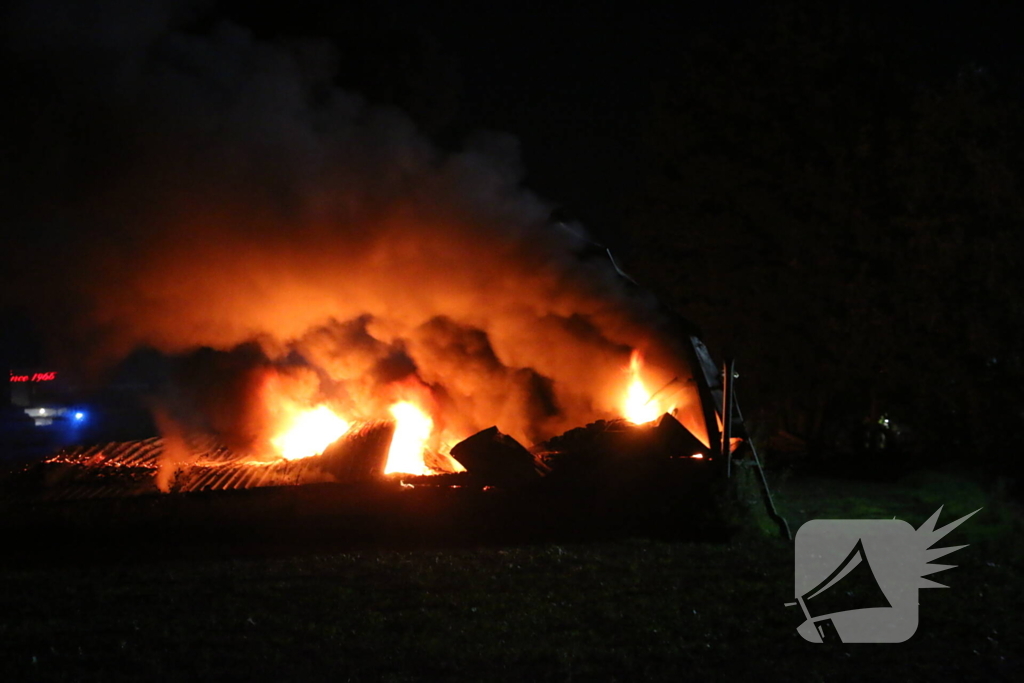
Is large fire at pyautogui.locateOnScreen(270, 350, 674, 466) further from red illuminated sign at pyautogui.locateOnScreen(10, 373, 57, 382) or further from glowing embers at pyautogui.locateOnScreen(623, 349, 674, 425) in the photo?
red illuminated sign at pyautogui.locateOnScreen(10, 373, 57, 382)

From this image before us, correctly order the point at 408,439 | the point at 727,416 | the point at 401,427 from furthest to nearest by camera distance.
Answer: the point at 401,427 → the point at 408,439 → the point at 727,416

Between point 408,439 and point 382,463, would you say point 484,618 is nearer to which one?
point 382,463

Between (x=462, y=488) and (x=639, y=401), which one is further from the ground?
(x=639, y=401)

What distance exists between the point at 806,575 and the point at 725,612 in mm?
1365

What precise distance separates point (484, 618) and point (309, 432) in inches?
262

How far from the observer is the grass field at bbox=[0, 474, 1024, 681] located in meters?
5.21
